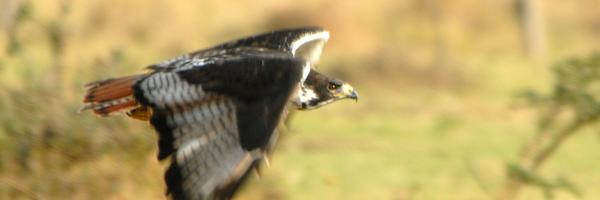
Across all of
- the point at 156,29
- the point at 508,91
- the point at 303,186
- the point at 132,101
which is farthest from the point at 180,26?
the point at 132,101

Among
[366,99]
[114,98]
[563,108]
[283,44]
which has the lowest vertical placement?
[114,98]

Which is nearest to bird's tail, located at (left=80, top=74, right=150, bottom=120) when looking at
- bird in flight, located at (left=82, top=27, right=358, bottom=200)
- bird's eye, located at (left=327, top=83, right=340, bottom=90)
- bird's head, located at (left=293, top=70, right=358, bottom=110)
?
bird in flight, located at (left=82, top=27, right=358, bottom=200)

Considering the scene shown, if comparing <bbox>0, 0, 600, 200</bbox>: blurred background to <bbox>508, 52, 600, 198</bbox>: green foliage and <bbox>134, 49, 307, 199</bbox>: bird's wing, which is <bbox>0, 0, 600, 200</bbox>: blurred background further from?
<bbox>134, 49, 307, 199</bbox>: bird's wing

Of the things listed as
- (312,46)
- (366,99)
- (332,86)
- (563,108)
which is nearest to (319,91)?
(332,86)

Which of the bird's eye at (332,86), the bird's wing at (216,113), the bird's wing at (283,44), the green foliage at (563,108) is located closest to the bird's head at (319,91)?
the bird's eye at (332,86)

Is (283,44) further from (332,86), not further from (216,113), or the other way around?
(216,113)

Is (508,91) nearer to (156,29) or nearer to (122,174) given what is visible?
(156,29)
